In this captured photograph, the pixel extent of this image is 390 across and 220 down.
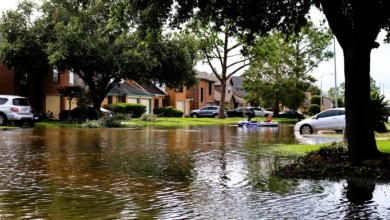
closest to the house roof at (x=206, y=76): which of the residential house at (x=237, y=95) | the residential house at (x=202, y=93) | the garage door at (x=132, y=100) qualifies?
the residential house at (x=202, y=93)

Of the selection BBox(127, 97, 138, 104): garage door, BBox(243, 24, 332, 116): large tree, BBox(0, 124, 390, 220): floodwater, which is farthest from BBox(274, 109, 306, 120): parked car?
BBox(0, 124, 390, 220): floodwater

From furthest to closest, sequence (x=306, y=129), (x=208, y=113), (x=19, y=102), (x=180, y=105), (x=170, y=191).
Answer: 1. (x=180, y=105)
2. (x=208, y=113)
3. (x=19, y=102)
4. (x=306, y=129)
5. (x=170, y=191)

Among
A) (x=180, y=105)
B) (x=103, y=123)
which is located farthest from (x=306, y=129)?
(x=180, y=105)

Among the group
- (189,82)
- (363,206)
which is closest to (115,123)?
(189,82)

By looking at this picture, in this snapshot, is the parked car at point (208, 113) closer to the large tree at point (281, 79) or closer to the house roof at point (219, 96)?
the large tree at point (281, 79)

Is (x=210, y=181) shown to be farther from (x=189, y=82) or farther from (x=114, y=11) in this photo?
(x=189, y=82)

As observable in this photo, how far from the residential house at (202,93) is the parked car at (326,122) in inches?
1653

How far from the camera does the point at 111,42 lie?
34750 mm

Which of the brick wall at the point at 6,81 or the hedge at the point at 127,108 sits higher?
the brick wall at the point at 6,81

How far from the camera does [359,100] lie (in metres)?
10.0

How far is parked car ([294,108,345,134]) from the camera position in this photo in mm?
Answer: 25125

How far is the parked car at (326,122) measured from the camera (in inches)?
989

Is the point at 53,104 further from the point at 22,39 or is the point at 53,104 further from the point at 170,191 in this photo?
the point at 170,191

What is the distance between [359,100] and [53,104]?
36.5 meters
